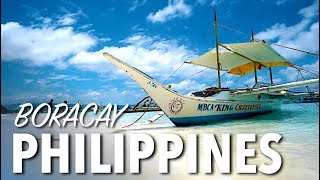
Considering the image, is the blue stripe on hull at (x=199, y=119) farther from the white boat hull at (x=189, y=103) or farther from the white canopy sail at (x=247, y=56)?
the white canopy sail at (x=247, y=56)

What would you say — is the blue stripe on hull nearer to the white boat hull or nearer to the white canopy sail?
the white boat hull

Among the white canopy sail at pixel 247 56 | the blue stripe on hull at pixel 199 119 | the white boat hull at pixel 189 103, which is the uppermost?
the white canopy sail at pixel 247 56

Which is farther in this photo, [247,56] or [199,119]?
[247,56]

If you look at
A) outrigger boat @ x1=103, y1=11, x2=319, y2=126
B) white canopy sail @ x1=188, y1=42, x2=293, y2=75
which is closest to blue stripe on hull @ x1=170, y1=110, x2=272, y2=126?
outrigger boat @ x1=103, y1=11, x2=319, y2=126

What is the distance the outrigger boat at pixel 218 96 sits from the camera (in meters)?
Result: 6.96

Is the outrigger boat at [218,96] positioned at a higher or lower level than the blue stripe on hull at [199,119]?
higher

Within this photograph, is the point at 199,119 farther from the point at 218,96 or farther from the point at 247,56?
the point at 247,56

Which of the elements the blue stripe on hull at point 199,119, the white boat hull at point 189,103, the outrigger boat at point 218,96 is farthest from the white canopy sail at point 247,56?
the blue stripe on hull at point 199,119

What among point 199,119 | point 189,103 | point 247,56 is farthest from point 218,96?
point 247,56

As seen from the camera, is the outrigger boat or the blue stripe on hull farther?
the blue stripe on hull

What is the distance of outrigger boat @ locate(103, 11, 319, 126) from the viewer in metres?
6.96

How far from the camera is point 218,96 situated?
27.1 ft

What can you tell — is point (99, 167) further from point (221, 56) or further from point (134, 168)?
point (221, 56)

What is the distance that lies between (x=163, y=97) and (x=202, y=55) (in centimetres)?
516
